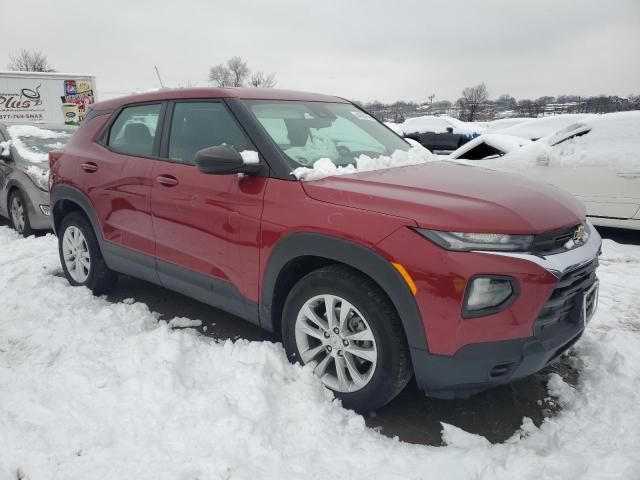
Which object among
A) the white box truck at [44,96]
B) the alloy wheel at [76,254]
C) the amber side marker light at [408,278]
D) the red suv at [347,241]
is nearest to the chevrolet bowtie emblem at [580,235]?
the red suv at [347,241]

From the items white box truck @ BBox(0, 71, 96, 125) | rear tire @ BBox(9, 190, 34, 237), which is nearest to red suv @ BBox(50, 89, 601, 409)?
rear tire @ BBox(9, 190, 34, 237)

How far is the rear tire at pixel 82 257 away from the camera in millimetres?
4055

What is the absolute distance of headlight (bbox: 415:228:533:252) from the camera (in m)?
2.09

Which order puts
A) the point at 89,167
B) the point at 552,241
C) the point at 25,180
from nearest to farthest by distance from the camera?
the point at 552,241
the point at 89,167
the point at 25,180

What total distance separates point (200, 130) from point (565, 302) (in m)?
2.41

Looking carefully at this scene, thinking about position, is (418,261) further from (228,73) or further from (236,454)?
(228,73)

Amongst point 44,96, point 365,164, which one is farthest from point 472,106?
point 365,164

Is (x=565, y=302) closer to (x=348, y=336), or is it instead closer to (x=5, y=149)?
(x=348, y=336)

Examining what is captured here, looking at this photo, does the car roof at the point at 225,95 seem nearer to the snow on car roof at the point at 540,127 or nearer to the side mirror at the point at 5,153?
the side mirror at the point at 5,153

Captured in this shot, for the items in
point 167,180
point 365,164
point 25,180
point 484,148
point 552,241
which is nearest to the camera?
point 552,241

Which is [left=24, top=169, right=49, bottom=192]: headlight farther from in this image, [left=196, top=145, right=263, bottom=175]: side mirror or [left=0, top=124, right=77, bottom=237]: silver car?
[left=196, top=145, right=263, bottom=175]: side mirror

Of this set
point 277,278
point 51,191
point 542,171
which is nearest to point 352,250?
point 277,278

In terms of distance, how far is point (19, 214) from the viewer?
6.50 metres

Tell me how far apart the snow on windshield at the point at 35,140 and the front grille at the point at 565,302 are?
663 cm
